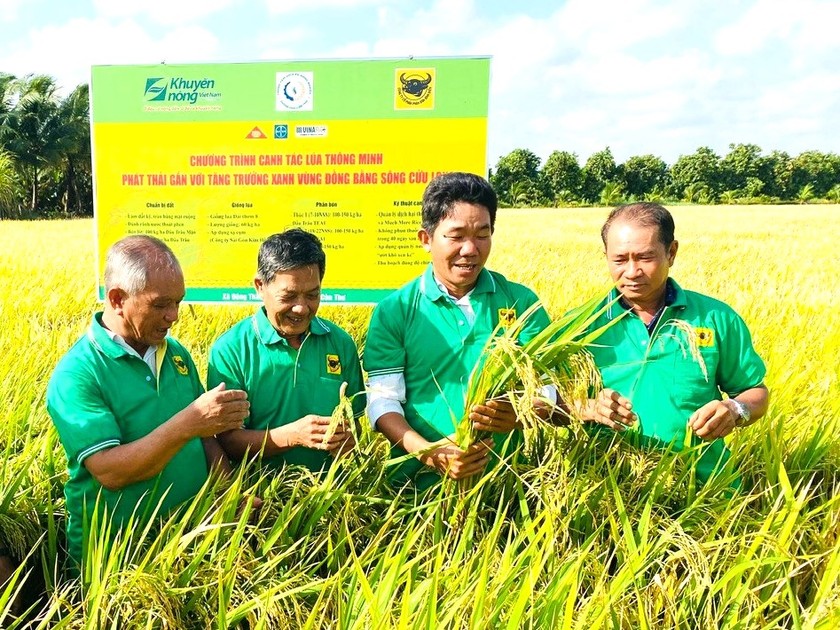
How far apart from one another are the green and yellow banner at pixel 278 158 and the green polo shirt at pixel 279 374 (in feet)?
5.55

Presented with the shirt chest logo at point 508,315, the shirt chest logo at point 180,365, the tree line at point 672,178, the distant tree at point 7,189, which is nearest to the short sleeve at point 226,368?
the shirt chest logo at point 180,365

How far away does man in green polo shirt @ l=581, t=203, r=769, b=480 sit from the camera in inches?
87.4

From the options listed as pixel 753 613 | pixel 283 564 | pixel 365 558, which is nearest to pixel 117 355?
pixel 283 564

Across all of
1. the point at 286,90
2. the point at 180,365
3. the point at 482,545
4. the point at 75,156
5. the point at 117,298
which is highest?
the point at 75,156

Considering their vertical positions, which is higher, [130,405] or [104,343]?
[104,343]

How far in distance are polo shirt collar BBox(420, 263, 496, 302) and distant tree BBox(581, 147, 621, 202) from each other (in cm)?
7390

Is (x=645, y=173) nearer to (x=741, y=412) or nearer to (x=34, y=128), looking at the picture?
(x=34, y=128)

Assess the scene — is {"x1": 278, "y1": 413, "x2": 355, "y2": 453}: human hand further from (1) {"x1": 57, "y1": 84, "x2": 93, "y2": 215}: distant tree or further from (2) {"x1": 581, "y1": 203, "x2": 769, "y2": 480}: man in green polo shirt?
(1) {"x1": 57, "y1": 84, "x2": 93, "y2": 215}: distant tree

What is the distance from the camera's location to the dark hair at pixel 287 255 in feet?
7.11

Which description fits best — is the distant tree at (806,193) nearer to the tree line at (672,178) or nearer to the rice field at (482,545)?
the tree line at (672,178)

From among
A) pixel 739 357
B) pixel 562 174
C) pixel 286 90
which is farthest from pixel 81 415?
pixel 562 174

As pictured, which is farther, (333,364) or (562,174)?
(562,174)

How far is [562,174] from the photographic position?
242 ft

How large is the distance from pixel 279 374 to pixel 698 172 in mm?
85334
